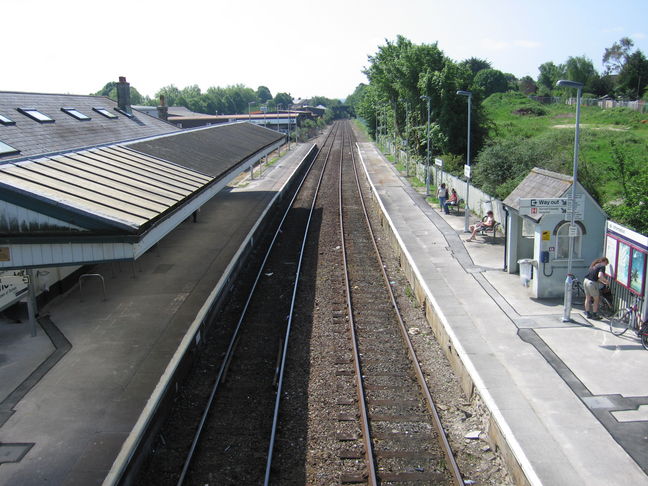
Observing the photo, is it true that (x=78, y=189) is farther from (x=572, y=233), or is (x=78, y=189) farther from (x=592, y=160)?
(x=592, y=160)

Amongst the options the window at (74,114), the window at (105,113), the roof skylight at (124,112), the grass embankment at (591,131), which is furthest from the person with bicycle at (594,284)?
the roof skylight at (124,112)

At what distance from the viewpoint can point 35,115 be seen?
23.1m

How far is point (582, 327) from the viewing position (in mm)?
12766

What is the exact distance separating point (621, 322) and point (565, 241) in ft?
8.94

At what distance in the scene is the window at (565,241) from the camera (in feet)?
46.4

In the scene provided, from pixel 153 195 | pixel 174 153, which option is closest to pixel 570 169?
pixel 174 153

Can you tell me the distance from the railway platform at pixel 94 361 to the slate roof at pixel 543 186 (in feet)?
29.0

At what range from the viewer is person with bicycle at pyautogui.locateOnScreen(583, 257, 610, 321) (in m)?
13.0

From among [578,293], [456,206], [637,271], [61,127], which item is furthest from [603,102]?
[637,271]

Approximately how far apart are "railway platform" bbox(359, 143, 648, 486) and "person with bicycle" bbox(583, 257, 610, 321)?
0.28 m

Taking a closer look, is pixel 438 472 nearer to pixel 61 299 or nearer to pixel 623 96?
pixel 61 299

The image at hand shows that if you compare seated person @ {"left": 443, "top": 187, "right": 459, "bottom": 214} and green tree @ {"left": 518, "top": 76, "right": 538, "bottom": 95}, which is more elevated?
green tree @ {"left": 518, "top": 76, "right": 538, "bottom": 95}

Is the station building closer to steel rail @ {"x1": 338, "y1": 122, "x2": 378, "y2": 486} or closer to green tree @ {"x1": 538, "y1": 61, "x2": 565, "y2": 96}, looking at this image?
steel rail @ {"x1": 338, "y1": 122, "x2": 378, "y2": 486}

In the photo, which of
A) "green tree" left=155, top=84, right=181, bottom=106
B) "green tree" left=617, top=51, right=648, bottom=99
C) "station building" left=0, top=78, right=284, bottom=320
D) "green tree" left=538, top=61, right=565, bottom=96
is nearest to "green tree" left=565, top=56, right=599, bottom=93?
"green tree" left=538, top=61, right=565, bottom=96
